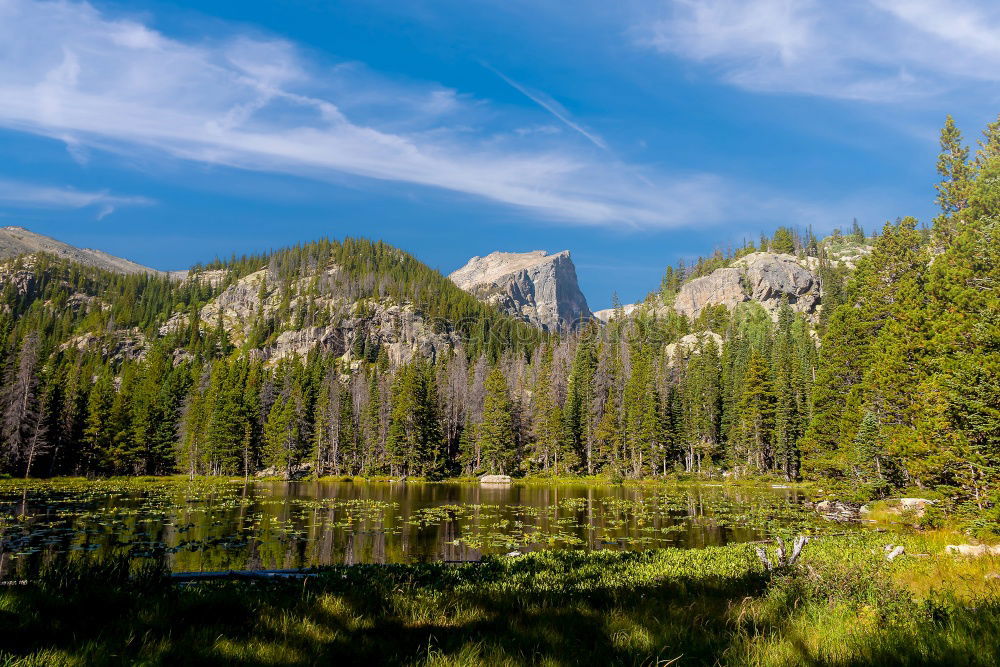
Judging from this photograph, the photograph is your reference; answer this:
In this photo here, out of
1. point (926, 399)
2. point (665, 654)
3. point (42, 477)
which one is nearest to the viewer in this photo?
point (665, 654)

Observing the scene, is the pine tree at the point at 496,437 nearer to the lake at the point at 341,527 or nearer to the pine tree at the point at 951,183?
the lake at the point at 341,527

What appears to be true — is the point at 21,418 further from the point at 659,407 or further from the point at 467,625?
the point at 659,407

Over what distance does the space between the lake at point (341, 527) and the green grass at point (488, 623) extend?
14.4 meters

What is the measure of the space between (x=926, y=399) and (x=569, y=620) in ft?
90.2

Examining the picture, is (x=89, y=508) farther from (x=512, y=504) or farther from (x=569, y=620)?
(x=569, y=620)

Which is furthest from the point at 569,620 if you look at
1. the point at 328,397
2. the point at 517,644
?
the point at 328,397

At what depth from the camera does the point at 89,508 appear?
1503 inches

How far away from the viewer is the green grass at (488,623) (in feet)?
18.0

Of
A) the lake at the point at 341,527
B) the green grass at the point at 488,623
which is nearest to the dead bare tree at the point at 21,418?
the lake at the point at 341,527

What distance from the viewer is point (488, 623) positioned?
23.4 feet

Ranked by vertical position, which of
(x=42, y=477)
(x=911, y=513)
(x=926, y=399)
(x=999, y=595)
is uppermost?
(x=926, y=399)

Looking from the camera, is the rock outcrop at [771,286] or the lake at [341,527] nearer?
the lake at [341,527]

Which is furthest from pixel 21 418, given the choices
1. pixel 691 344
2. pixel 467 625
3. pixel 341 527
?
pixel 691 344

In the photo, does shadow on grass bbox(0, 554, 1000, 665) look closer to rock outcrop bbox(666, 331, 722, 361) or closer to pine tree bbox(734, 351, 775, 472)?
pine tree bbox(734, 351, 775, 472)
